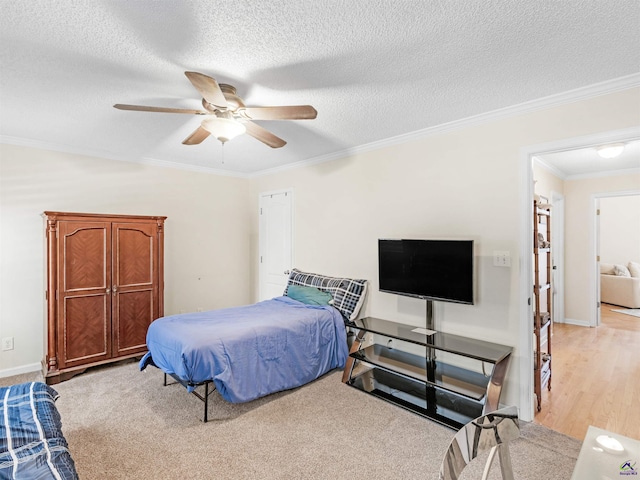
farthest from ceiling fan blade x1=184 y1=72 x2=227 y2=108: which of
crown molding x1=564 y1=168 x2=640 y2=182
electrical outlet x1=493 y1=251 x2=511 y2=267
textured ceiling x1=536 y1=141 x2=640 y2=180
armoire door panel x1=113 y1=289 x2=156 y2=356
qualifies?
crown molding x1=564 y1=168 x2=640 y2=182

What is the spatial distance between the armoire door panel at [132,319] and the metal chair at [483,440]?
12.2 ft

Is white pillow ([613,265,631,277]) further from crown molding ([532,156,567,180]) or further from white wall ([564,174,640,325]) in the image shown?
crown molding ([532,156,567,180])

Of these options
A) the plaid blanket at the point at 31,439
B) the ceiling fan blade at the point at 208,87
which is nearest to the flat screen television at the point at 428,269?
the ceiling fan blade at the point at 208,87

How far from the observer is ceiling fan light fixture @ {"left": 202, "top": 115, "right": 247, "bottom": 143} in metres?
2.22

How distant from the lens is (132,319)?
12.2ft

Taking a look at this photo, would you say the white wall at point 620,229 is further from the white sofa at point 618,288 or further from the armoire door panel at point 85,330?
the armoire door panel at point 85,330

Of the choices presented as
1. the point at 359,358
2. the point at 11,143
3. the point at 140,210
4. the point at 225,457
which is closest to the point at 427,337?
the point at 359,358

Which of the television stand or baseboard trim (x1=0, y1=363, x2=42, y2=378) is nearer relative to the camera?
the television stand

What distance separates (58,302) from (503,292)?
4.07 meters

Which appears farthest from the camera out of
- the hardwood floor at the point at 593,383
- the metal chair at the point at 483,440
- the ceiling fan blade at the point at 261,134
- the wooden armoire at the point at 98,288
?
the wooden armoire at the point at 98,288

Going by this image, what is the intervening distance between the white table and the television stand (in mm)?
1253

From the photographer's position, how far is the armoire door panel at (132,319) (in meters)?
3.63

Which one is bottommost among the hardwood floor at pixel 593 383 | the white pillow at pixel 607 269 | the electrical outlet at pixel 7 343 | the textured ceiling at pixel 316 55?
the hardwood floor at pixel 593 383

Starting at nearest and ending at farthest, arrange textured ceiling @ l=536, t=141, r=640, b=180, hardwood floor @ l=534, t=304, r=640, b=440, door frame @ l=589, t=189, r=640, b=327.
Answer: hardwood floor @ l=534, t=304, r=640, b=440, textured ceiling @ l=536, t=141, r=640, b=180, door frame @ l=589, t=189, r=640, b=327
